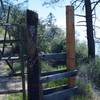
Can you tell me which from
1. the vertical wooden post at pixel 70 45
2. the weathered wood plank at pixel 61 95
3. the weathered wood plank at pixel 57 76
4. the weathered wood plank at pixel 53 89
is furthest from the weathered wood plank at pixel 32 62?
the vertical wooden post at pixel 70 45

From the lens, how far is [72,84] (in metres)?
9.26

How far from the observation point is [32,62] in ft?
23.8

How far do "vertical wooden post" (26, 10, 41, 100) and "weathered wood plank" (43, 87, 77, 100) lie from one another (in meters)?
0.66

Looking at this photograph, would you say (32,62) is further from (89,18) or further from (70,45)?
(89,18)

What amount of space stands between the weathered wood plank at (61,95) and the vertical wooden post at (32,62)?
25.8 inches

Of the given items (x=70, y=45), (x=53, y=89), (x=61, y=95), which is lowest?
(x=61, y=95)

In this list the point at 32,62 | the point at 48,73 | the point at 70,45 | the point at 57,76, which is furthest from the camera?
the point at 70,45

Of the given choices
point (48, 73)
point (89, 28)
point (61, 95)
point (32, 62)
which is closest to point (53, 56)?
point (48, 73)

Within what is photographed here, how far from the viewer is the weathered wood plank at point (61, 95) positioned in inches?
320

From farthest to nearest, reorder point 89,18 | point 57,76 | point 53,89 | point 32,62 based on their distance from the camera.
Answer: point 89,18 → point 53,89 → point 57,76 → point 32,62

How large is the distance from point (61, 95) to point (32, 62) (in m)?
1.59

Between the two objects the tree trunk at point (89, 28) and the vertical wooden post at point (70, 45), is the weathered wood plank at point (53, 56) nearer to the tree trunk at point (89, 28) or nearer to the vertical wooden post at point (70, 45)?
the vertical wooden post at point (70, 45)

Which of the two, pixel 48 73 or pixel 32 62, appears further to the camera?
pixel 48 73

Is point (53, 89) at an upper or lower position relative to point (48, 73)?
lower
